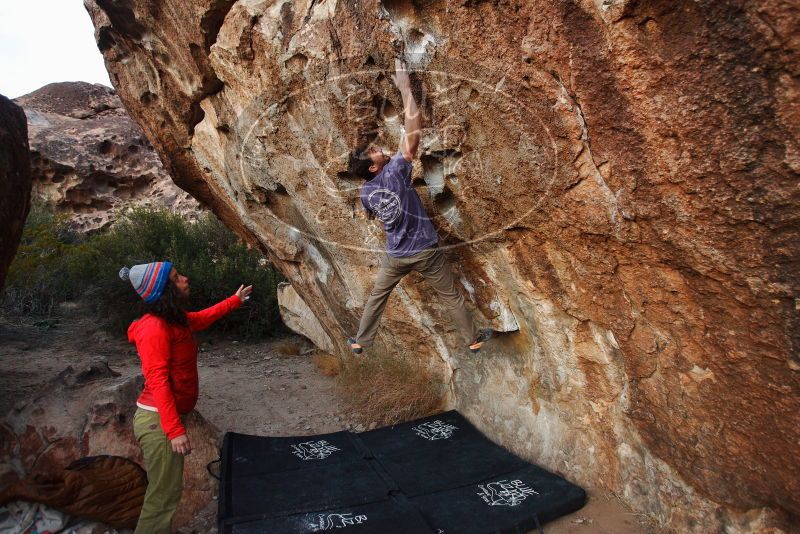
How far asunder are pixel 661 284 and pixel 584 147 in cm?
75

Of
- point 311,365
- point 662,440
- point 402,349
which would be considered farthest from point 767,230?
point 311,365

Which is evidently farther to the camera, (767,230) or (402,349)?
(402,349)

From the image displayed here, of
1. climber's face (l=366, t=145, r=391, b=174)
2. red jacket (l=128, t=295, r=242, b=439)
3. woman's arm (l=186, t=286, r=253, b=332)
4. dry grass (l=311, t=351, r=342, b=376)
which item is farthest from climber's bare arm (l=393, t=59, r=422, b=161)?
dry grass (l=311, t=351, r=342, b=376)

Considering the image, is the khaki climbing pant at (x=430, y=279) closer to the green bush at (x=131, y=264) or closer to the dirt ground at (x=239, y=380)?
the dirt ground at (x=239, y=380)

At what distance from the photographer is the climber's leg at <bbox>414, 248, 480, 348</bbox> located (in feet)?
11.7

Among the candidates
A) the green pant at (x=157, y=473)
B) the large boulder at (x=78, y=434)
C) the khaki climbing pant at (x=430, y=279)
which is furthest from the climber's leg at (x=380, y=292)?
the green pant at (x=157, y=473)

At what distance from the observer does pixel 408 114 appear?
2.92 m

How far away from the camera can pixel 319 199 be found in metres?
4.24

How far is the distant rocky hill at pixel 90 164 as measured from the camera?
12023mm

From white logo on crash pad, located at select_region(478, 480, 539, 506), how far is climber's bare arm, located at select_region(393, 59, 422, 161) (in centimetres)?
207

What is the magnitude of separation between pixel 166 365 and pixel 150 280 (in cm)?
43

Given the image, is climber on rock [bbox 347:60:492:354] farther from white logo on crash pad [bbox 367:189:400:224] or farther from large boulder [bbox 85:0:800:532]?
large boulder [bbox 85:0:800:532]

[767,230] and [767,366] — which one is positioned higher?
[767,230]

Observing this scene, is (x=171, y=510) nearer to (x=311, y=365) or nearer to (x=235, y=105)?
(x=235, y=105)
